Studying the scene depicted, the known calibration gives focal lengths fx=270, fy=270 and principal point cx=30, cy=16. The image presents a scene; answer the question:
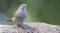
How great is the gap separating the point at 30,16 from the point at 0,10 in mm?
670

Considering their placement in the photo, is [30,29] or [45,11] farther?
[45,11]

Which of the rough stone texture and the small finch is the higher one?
the small finch

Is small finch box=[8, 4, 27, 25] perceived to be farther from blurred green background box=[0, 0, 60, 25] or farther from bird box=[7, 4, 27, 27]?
blurred green background box=[0, 0, 60, 25]

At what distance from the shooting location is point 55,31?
11.2 ft

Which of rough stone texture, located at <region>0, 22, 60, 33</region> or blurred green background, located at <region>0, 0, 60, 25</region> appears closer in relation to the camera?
rough stone texture, located at <region>0, 22, 60, 33</region>

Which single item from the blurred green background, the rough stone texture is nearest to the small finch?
the rough stone texture

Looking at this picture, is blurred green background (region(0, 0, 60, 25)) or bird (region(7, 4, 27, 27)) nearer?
bird (region(7, 4, 27, 27))

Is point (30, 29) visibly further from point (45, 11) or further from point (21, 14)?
point (45, 11)

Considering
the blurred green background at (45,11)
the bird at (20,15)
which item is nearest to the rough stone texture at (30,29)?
the bird at (20,15)

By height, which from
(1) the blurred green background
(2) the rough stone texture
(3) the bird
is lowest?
(2) the rough stone texture

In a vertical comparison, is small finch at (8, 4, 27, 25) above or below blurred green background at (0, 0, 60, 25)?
below

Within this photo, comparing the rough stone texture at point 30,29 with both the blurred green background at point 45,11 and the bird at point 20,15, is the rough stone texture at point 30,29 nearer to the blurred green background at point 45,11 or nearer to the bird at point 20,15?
the bird at point 20,15

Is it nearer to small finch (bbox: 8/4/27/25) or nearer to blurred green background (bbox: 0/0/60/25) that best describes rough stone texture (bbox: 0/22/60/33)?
small finch (bbox: 8/4/27/25)

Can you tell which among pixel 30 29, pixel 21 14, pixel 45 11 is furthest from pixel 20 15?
pixel 45 11
